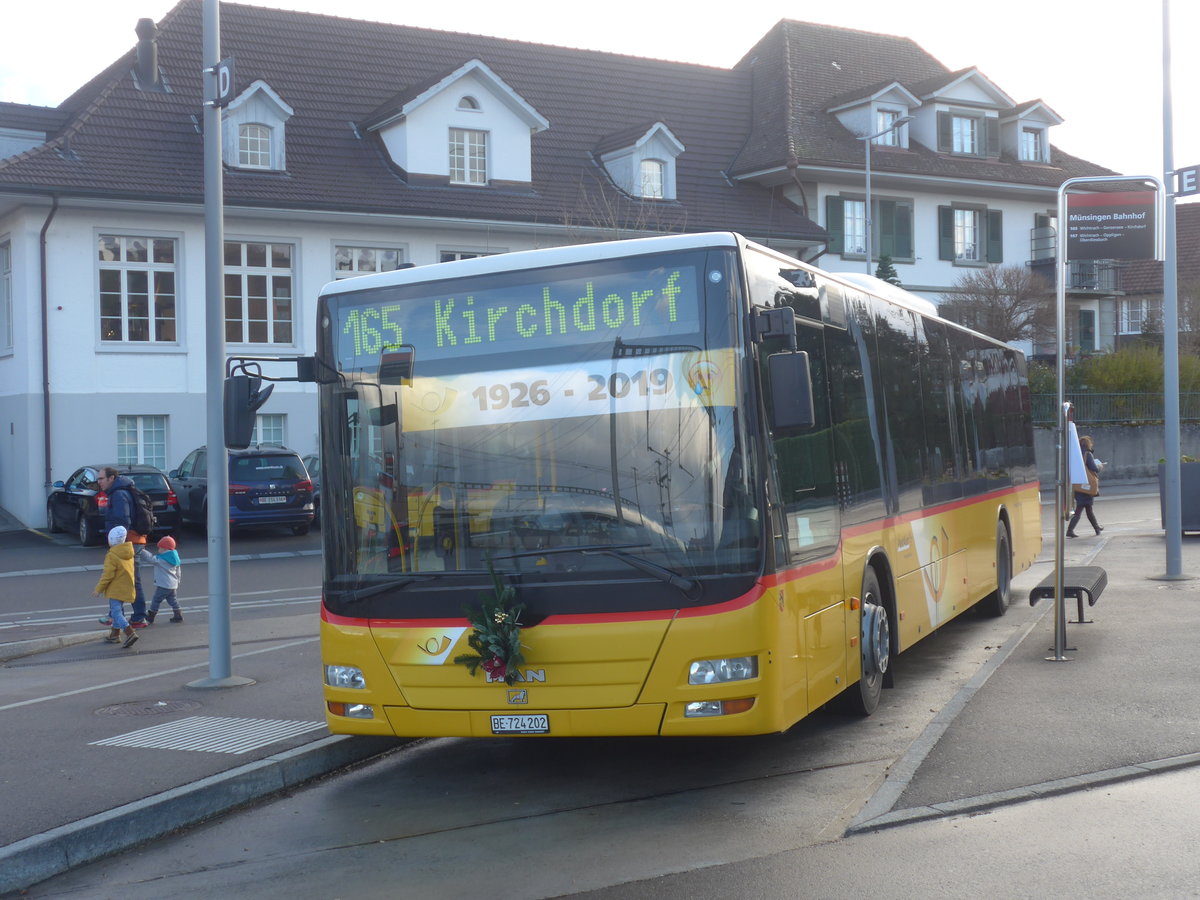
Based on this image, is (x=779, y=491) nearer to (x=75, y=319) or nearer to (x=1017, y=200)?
(x=75, y=319)

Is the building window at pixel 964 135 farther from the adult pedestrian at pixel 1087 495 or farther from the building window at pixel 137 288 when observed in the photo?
the building window at pixel 137 288

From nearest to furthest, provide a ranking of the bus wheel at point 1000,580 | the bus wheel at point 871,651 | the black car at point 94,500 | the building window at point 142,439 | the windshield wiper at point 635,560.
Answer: the windshield wiper at point 635,560
the bus wheel at point 871,651
the bus wheel at point 1000,580
the black car at point 94,500
the building window at point 142,439

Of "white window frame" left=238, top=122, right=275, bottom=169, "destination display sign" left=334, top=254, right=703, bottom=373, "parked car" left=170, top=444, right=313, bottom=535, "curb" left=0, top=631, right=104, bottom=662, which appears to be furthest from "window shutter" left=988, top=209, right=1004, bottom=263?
"destination display sign" left=334, top=254, right=703, bottom=373

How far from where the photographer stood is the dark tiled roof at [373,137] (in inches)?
1210

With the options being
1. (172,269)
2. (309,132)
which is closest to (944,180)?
(309,132)

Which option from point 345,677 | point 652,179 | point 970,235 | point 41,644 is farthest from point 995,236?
point 345,677

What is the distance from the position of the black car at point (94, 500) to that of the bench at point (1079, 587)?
18180 mm

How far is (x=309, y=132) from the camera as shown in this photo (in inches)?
1350

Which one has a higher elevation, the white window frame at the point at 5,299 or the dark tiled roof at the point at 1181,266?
the dark tiled roof at the point at 1181,266

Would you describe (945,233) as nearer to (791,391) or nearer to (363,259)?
(363,259)

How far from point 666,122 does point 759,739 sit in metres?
35.1

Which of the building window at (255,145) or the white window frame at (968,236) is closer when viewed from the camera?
the building window at (255,145)

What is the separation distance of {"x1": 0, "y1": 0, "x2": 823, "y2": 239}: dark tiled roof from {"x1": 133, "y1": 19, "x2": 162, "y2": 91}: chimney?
1916 centimetres

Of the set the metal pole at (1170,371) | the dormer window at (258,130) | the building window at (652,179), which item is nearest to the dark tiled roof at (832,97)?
the building window at (652,179)
